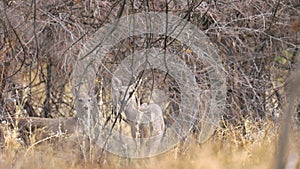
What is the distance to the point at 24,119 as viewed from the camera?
17.4 feet

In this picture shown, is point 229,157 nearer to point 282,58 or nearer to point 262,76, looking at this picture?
point 262,76

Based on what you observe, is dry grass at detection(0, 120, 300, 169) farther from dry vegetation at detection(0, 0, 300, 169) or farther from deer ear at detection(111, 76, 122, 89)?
deer ear at detection(111, 76, 122, 89)

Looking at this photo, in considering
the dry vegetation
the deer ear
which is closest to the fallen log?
the dry vegetation

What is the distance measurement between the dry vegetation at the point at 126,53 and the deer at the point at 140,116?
1.01 ft

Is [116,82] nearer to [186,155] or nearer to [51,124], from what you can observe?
[51,124]

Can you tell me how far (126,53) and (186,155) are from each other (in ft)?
4.60

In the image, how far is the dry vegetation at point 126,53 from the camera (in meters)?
4.00

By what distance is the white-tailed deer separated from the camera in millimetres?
4891

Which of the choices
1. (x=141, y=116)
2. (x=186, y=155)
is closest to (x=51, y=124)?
(x=141, y=116)

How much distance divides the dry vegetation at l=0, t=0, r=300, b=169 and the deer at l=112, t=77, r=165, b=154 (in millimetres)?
307

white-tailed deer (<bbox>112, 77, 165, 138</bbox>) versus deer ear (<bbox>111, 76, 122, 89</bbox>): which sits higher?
deer ear (<bbox>111, 76, 122, 89</bbox>)

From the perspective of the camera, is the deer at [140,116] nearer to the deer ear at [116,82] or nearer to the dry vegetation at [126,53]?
the deer ear at [116,82]

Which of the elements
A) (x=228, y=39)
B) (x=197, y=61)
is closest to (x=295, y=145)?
(x=197, y=61)

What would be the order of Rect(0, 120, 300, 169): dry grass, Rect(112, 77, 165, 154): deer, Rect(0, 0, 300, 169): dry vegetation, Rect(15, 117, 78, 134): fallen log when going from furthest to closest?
1. Rect(15, 117, 78, 134): fallen log
2. Rect(112, 77, 165, 154): deer
3. Rect(0, 0, 300, 169): dry vegetation
4. Rect(0, 120, 300, 169): dry grass
